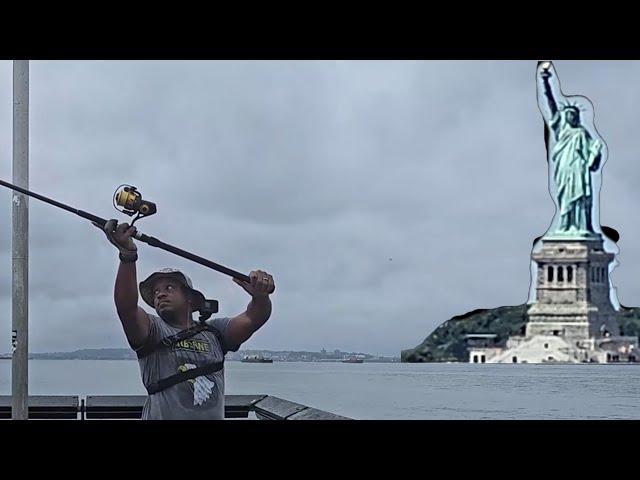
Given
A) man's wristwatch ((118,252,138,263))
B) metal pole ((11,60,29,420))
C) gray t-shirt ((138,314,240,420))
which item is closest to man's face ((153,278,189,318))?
gray t-shirt ((138,314,240,420))

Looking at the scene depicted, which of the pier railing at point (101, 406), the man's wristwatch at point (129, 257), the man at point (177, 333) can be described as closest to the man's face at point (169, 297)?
the man at point (177, 333)

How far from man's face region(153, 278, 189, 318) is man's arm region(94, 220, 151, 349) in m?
0.26

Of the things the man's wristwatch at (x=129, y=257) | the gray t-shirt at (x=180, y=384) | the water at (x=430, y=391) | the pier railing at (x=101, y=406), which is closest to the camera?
the man's wristwatch at (x=129, y=257)

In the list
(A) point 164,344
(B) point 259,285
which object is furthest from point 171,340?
(B) point 259,285

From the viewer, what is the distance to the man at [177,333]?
5.83 metres

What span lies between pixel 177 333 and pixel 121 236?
1.84ft

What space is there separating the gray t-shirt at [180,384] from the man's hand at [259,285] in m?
0.41

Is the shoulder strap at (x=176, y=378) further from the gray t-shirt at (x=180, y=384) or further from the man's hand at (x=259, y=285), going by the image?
the man's hand at (x=259, y=285)

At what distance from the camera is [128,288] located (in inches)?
227

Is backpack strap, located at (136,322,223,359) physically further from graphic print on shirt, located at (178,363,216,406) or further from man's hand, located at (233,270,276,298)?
man's hand, located at (233,270,276,298)
